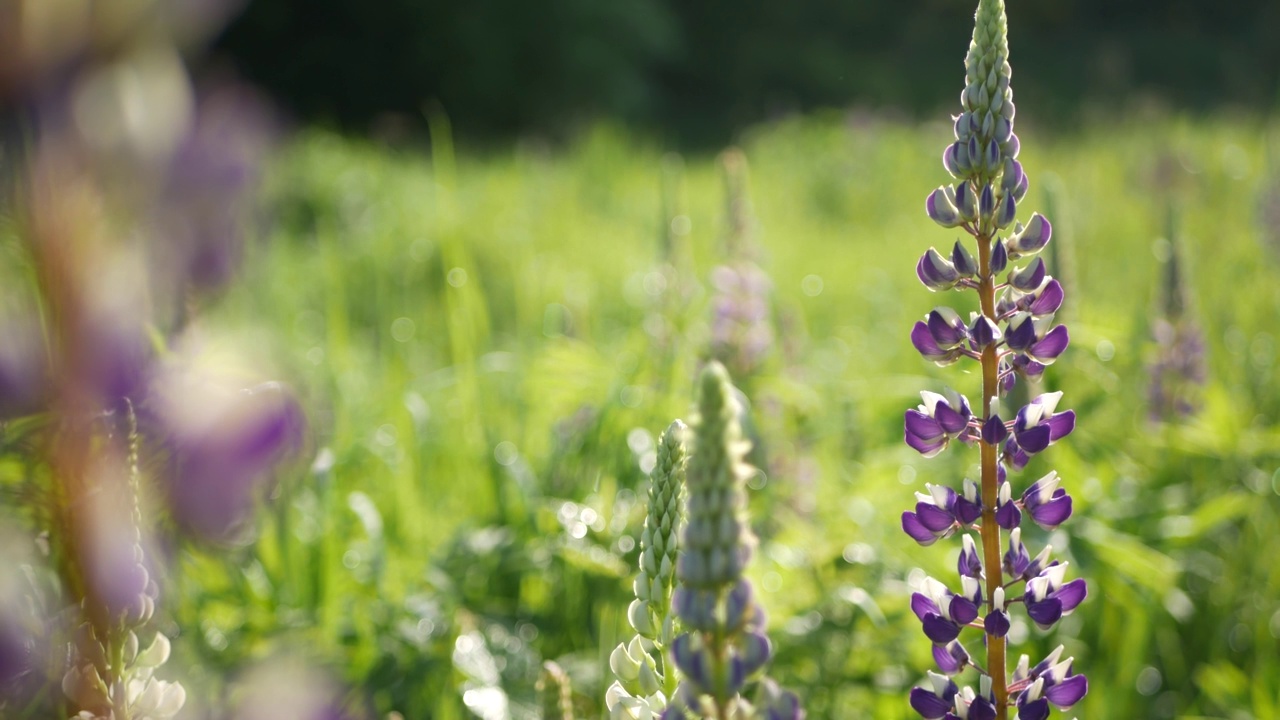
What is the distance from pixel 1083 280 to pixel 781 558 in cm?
369

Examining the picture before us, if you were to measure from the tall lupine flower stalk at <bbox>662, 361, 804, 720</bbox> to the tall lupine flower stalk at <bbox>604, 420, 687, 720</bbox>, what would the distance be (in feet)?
0.41

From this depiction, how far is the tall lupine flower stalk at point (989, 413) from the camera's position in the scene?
2.82ft

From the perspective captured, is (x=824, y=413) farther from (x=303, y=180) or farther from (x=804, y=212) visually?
(x=303, y=180)

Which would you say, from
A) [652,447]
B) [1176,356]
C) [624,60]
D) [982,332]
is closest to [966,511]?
[982,332]

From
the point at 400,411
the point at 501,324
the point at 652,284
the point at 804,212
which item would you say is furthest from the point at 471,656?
the point at 804,212

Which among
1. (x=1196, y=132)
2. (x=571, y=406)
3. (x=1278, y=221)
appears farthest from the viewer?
(x=1196, y=132)

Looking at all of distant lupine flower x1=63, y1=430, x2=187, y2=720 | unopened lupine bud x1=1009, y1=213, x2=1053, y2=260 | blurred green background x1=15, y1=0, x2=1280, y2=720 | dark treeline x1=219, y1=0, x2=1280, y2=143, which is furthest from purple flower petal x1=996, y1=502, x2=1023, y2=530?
dark treeline x1=219, y1=0, x2=1280, y2=143

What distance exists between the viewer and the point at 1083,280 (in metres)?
4.86

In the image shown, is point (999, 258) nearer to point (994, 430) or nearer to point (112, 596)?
point (994, 430)

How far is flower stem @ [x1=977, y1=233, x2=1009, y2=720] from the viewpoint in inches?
34.9

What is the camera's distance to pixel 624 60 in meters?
20.3

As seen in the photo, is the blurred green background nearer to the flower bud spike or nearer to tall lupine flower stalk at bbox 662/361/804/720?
tall lupine flower stalk at bbox 662/361/804/720

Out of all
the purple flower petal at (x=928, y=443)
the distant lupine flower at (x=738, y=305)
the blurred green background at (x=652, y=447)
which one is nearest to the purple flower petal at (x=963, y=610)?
the purple flower petal at (x=928, y=443)

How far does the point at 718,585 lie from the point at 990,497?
14.0 inches
